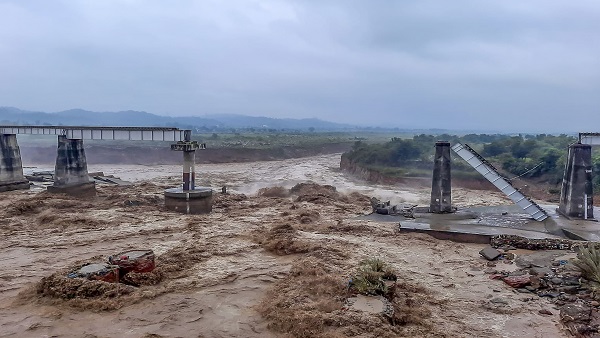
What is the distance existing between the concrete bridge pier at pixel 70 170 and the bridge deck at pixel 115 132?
0.85 m

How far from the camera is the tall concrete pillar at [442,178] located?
Result: 86.7 ft

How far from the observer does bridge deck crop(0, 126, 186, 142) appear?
30656 mm

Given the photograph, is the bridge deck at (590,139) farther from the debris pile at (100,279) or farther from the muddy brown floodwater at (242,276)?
the debris pile at (100,279)

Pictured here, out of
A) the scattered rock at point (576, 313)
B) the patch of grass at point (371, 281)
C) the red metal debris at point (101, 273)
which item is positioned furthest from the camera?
the red metal debris at point (101, 273)

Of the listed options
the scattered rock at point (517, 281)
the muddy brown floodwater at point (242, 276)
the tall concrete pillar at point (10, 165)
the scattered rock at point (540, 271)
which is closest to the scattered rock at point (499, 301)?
the muddy brown floodwater at point (242, 276)

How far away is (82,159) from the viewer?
3588 centimetres

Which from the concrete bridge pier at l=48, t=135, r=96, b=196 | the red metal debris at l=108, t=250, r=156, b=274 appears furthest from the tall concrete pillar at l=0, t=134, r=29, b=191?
the red metal debris at l=108, t=250, r=156, b=274

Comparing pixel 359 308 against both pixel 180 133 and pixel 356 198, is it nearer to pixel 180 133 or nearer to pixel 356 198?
pixel 180 133

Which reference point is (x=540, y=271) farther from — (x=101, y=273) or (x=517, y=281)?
(x=101, y=273)

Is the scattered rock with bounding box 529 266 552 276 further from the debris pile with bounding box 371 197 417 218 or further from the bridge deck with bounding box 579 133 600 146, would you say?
the bridge deck with bounding box 579 133 600 146

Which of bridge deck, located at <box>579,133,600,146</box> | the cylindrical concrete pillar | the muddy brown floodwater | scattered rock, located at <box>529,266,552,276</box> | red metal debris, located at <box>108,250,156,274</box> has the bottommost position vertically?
the muddy brown floodwater

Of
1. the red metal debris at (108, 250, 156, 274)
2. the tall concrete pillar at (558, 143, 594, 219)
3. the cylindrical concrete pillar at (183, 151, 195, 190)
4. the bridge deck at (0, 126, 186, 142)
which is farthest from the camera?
the bridge deck at (0, 126, 186, 142)

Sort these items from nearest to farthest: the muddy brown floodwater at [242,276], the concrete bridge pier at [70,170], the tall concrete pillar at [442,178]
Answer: the muddy brown floodwater at [242,276] → the tall concrete pillar at [442,178] → the concrete bridge pier at [70,170]

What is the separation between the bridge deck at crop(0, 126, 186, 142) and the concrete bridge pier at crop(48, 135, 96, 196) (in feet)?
2.79
